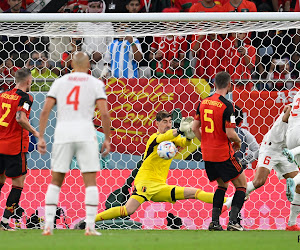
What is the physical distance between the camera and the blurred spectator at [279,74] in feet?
29.4

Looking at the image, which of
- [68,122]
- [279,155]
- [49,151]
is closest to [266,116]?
[279,155]

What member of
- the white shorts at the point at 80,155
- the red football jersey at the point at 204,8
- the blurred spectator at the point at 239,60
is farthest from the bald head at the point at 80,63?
the red football jersey at the point at 204,8

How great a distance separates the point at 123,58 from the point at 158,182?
7.65 feet

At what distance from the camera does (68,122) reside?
546cm

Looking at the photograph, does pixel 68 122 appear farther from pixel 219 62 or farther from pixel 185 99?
pixel 219 62

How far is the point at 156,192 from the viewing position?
7.55m

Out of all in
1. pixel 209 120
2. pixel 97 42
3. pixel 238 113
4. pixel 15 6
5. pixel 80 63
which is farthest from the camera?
pixel 15 6

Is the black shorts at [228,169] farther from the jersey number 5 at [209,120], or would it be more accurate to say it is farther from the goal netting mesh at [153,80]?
the goal netting mesh at [153,80]

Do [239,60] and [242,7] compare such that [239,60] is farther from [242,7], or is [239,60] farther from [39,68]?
[39,68]

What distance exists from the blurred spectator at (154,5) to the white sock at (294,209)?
5260 mm

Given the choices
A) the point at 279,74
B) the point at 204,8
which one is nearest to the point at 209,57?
the point at 279,74

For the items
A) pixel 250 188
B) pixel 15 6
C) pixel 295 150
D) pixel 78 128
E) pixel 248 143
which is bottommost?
pixel 250 188

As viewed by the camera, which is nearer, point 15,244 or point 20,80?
point 15,244

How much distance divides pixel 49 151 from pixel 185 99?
1908 mm
